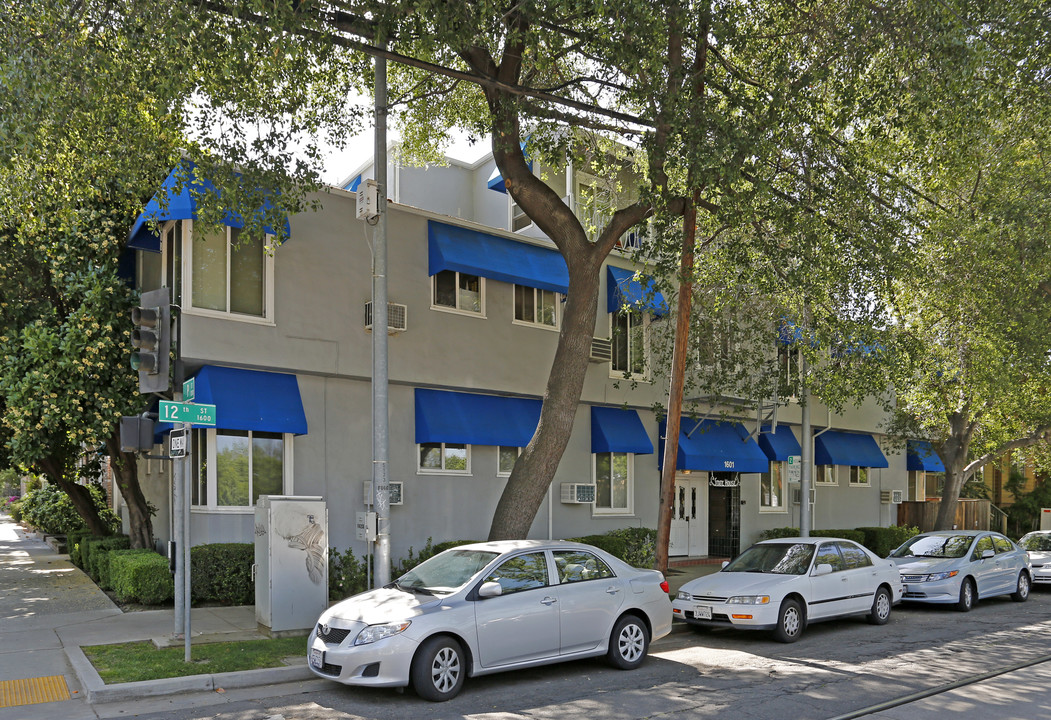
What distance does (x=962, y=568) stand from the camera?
15102 millimetres

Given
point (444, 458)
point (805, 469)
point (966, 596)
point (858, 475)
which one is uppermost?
point (444, 458)

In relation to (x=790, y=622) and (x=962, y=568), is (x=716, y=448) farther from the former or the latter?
(x=790, y=622)

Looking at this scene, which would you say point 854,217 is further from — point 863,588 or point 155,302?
point 155,302

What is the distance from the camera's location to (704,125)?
37.2ft

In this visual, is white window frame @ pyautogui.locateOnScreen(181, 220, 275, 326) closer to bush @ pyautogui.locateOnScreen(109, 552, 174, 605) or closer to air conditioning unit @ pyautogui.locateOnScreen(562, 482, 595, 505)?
bush @ pyautogui.locateOnScreen(109, 552, 174, 605)

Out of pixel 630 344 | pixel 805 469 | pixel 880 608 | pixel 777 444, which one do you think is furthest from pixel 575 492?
pixel 777 444

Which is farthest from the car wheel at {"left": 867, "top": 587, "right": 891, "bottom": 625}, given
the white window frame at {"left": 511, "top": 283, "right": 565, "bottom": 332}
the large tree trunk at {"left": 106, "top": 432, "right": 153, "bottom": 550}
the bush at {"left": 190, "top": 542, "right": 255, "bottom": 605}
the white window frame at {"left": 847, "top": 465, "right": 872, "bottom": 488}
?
the white window frame at {"left": 847, "top": 465, "right": 872, "bottom": 488}

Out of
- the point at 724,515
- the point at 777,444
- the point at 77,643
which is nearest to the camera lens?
the point at 77,643

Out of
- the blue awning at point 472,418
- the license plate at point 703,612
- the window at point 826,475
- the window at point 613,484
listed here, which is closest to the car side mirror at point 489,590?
the license plate at point 703,612

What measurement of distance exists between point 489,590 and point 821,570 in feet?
19.5

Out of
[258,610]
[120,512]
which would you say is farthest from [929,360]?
[120,512]

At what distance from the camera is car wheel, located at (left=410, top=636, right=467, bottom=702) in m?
8.00

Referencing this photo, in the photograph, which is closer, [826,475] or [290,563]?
[290,563]

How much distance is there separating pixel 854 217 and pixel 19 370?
14.2 metres
